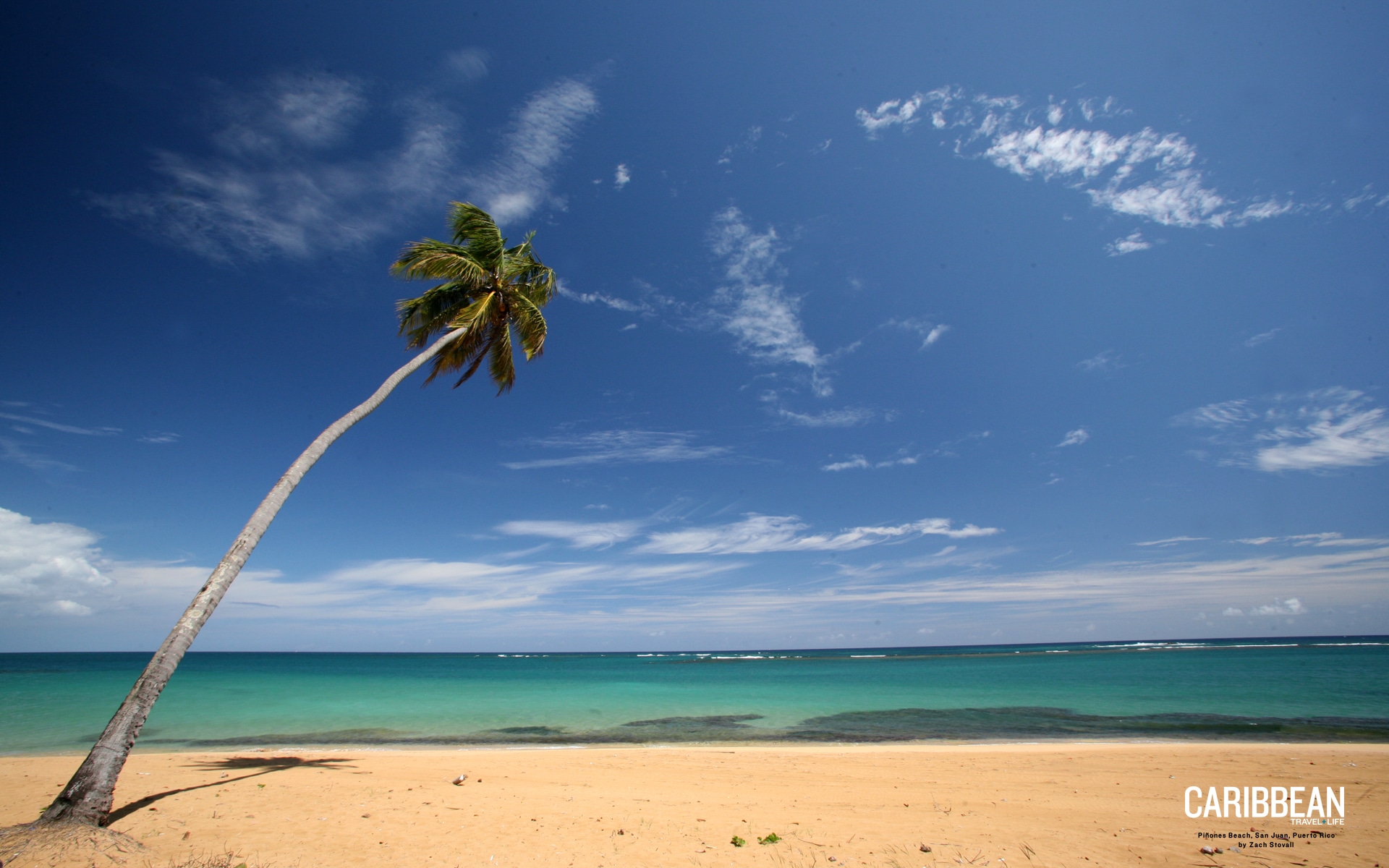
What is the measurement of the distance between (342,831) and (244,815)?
176 cm

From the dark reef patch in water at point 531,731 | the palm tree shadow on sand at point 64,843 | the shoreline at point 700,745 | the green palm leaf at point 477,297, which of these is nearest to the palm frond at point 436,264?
the green palm leaf at point 477,297

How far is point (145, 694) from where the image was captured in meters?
6.36

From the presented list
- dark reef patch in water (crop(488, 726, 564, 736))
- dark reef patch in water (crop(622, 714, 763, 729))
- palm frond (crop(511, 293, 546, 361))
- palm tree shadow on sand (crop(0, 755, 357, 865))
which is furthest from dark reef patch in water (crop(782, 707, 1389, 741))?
palm tree shadow on sand (crop(0, 755, 357, 865))

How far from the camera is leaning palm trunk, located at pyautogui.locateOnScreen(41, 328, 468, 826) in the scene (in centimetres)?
585

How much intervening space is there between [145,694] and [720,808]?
25.9 ft

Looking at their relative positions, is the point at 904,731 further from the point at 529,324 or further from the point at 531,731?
the point at 529,324

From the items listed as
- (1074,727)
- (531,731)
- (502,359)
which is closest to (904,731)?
(1074,727)

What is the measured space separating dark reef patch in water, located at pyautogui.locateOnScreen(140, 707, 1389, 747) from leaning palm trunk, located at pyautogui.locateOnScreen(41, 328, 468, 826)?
11.6 metres

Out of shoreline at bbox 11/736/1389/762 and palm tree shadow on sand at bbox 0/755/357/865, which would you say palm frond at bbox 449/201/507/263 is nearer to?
palm tree shadow on sand at bbox 0/755/357/865

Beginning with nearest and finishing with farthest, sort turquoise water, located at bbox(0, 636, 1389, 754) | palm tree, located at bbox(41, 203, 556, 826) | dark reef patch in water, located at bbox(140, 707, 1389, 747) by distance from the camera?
1. palm tree, located at bbox(41, 203, 556, 826)
2. dark reef patch in water, located at bbox(140, 707, 1389, 747)
3. turquoise water, located at bbox(0, 636, 1389, 754)

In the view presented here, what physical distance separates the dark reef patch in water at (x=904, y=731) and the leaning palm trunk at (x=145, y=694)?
457 inches

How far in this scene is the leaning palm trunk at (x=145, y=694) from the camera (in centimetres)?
585

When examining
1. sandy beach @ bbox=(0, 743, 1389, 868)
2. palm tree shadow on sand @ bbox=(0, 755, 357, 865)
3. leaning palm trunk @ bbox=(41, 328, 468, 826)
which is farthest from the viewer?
sandy beach @ bbox=(0, 743, 1389, 868)

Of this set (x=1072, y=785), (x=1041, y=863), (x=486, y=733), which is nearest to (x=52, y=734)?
(x=486, y=733)
